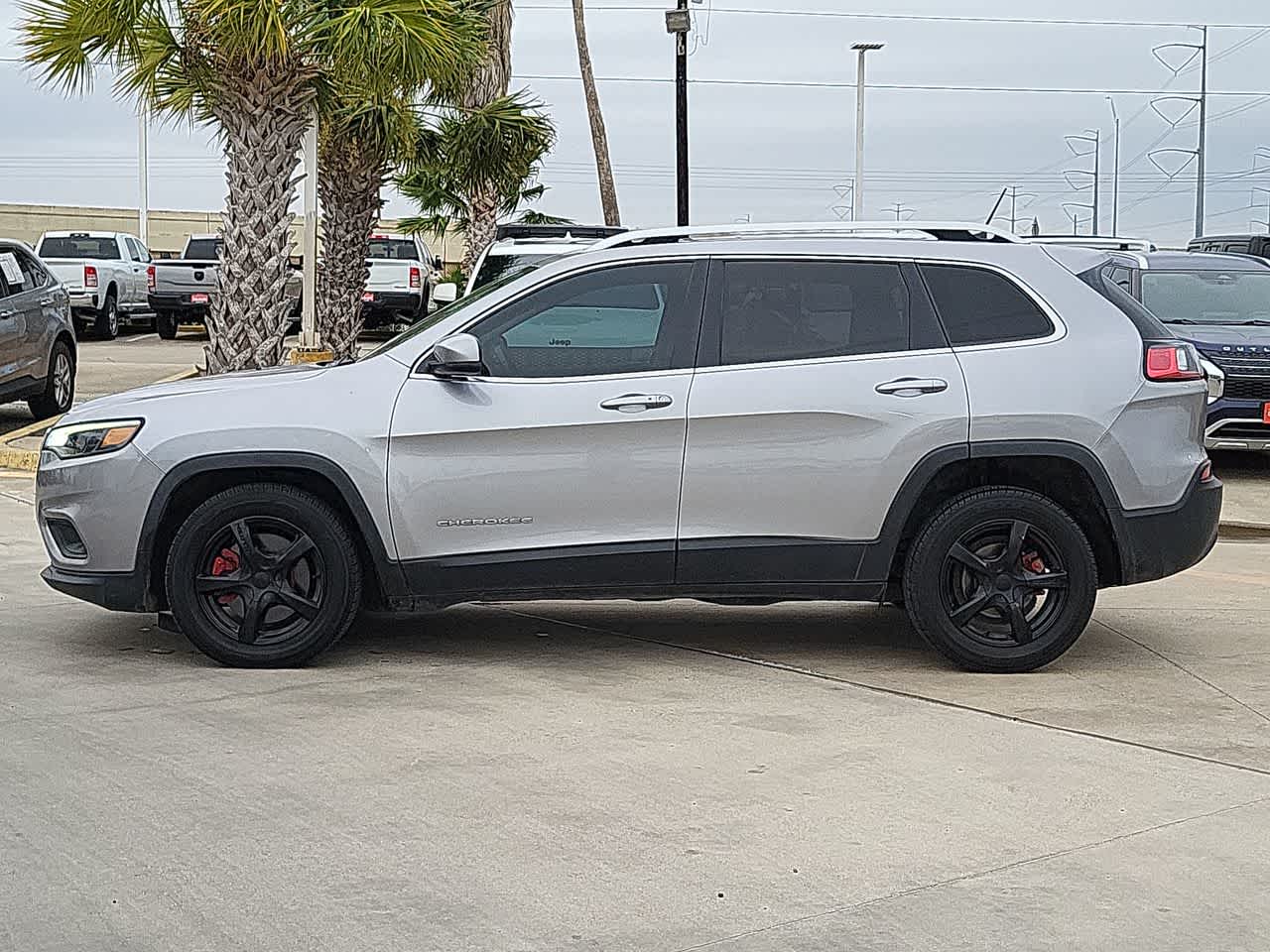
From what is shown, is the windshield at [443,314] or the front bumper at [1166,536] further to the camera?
the windshield at [443,314]

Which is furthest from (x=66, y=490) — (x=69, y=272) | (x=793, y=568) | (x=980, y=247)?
(x=69, y=272)

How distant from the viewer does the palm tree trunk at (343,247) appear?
74.8 ft

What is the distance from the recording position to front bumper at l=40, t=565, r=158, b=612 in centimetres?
707

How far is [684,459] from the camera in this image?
6.99 m

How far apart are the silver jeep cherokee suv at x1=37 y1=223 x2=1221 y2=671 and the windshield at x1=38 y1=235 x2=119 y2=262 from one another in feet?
78.3

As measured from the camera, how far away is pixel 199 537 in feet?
23.0

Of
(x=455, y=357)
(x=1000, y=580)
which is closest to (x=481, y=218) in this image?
(x=455, y=357)

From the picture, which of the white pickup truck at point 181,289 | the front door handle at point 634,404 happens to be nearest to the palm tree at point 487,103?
the white pickup truck at point 181,289

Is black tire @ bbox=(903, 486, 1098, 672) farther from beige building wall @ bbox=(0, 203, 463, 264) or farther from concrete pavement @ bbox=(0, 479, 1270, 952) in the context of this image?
beige building wall @ bbox=(0, 203, 463, 264)

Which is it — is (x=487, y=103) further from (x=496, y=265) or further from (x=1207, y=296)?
(x=1207, y=296)

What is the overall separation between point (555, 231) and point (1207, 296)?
594cm

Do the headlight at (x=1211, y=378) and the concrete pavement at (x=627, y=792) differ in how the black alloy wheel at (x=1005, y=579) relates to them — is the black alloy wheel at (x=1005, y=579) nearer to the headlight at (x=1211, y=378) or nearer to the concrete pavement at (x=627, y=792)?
the concrete pavement at (x=627, y=792)

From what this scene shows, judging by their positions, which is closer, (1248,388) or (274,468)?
(274,468)

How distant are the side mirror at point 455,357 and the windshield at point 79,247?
79.2 ft
